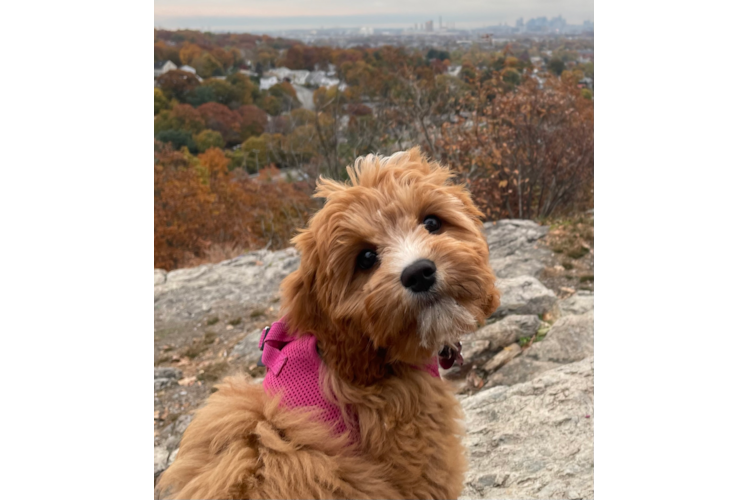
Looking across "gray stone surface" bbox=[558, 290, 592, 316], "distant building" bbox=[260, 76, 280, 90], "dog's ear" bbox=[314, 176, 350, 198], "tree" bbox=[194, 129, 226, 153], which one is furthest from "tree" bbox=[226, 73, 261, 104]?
"dog's ear" bbox=[314, 176, 350, 198]

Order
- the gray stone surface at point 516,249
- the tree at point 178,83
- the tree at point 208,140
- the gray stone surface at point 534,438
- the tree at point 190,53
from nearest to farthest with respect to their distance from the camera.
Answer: the gray stone surface at point 534,438, the gray stone surface at point 516,249, the tree at point 178,83, the tree at point 208,140, the tree at point 190,53

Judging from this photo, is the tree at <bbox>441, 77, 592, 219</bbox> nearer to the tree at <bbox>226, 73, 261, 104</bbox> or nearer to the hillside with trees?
the hillside with trees

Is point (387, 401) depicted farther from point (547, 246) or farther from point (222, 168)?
point (222, 168)

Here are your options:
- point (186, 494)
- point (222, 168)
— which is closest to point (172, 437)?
point (186, 494)

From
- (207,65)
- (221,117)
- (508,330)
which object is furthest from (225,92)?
→ (508,330)

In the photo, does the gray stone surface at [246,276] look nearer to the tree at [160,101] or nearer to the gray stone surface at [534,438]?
the gray stone surface at [534,438]

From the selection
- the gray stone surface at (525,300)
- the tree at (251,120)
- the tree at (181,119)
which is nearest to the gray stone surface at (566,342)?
the gray stone surface at (525,300)

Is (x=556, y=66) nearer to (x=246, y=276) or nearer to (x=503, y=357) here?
(x=246, y=276)
